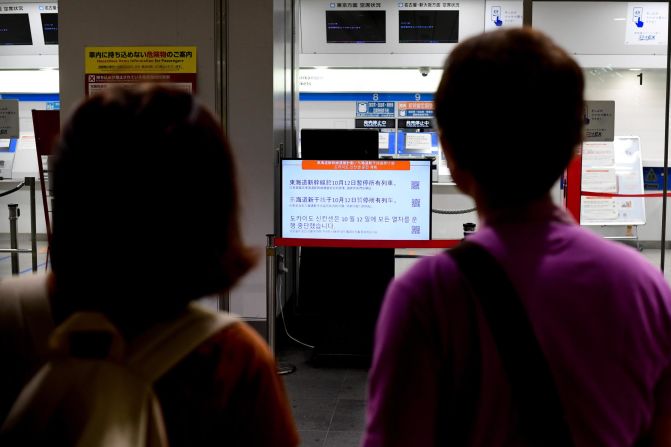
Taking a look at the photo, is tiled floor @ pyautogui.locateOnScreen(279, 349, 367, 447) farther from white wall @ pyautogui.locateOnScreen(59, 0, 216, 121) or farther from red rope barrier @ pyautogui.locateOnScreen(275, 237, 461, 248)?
white wall @ pyautogui.locateOnScreen(59, 0, 216, 121)

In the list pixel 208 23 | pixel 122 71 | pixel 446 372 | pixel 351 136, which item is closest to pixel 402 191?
pixel 351 136

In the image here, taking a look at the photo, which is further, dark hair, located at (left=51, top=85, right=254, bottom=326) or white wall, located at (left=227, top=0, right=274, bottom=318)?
white wall, located at (left=227, top=0, right=274, bottom=318)

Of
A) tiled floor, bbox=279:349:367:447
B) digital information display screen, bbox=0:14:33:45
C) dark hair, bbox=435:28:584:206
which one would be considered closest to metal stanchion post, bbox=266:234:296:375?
tiled floor, bbox=279:349:367:447

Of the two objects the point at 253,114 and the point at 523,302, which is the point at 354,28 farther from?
the point at 523,302

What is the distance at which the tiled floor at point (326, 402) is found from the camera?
349 centimetres

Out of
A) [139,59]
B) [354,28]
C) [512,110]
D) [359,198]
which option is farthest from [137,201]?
[354,28]

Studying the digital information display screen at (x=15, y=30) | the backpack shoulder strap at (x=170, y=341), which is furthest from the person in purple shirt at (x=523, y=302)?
the digital information display screen at (x=15, y=30)

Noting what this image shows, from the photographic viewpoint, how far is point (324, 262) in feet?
16.4

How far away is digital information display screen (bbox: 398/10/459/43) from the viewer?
721cm

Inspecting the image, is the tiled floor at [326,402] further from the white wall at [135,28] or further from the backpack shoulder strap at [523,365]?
the backpack shoulder strap at [523,365]

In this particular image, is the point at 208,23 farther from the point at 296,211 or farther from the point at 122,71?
the point at 296,211

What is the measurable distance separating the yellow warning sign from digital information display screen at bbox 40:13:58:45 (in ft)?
11.7

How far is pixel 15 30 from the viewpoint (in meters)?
8.12

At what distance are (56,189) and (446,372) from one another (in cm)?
55
